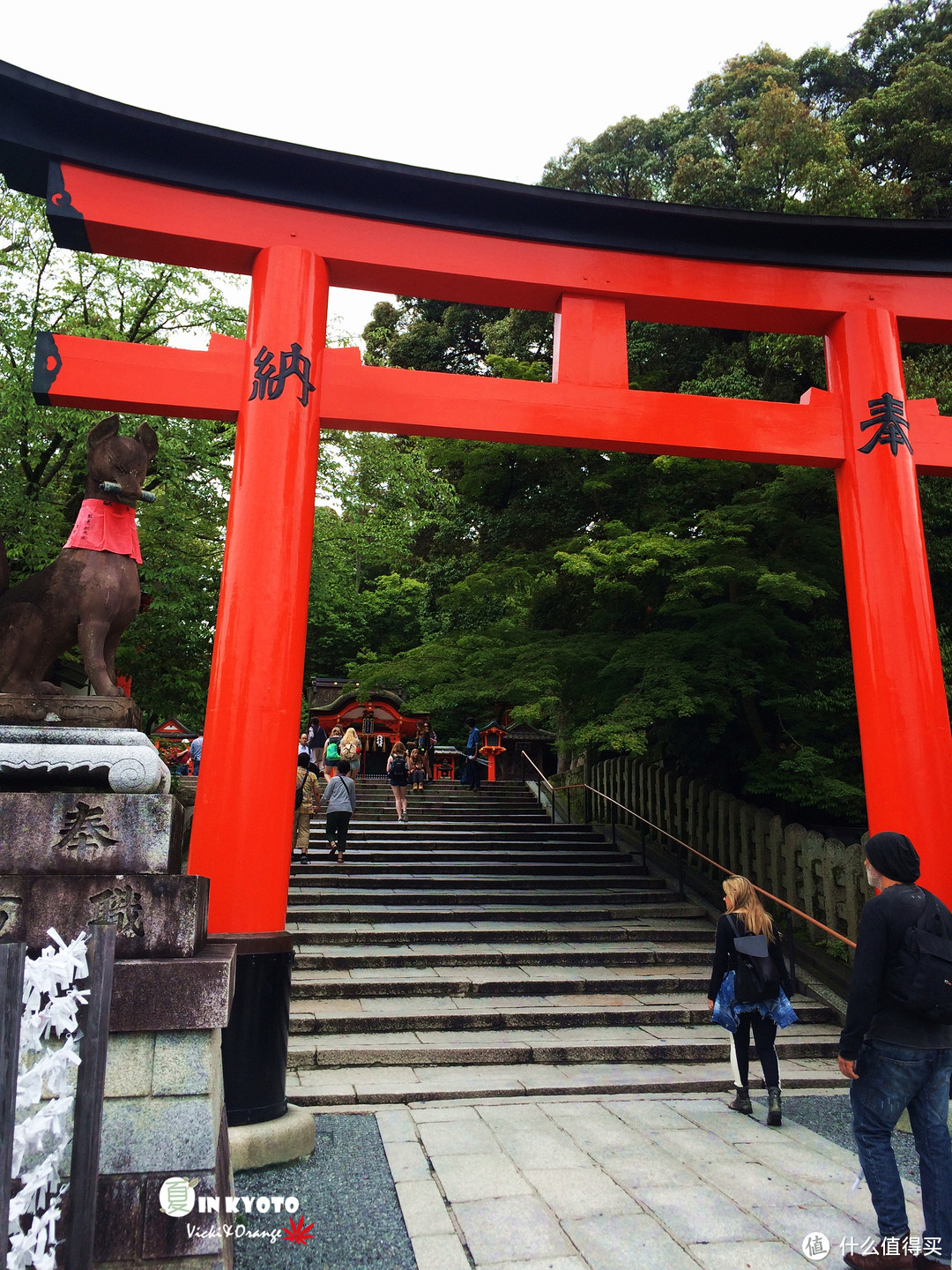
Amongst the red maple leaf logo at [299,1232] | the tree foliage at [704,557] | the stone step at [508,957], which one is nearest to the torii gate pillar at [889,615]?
the tree foliage at [704,557]

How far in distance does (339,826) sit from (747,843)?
17.1ft

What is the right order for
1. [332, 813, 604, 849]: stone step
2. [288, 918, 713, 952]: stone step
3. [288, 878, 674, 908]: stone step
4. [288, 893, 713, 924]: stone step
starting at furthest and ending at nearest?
[332, 813, 604, 849]: stone step
[288, 878, 674, 908]: stone step
[288, 893, 713, 924]: stone step
[288, 918, 713, 952]: stone step

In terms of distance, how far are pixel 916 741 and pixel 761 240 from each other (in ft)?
12.8

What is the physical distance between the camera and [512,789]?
752 inches

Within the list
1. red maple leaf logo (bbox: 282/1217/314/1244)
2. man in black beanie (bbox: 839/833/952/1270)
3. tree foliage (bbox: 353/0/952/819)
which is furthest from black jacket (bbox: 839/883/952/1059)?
tree foliage (bbox: 353/0/952/819)

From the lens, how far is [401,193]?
5.88 metres

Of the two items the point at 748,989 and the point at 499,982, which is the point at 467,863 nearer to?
the point at 499,982

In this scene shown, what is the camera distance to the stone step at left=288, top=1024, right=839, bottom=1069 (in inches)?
241

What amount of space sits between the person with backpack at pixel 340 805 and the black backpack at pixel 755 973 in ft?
22.5

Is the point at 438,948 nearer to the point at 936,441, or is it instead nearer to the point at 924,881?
the point at 924,881

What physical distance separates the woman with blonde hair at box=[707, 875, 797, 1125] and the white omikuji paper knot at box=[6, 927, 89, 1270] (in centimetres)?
394

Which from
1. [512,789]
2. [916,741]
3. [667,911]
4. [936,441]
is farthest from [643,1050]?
[512,789]

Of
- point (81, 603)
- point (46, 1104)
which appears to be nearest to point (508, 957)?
point (81, 603)

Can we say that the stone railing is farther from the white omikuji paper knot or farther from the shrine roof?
the white omikuji paper knot
